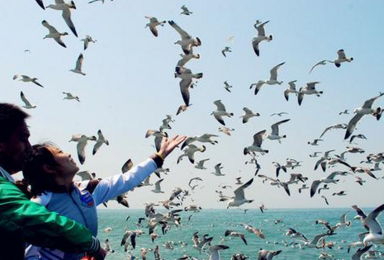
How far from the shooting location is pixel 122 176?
12.1 ft

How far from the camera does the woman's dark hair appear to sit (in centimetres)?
299

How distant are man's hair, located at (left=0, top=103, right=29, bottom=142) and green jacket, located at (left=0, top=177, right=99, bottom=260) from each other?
582 mm

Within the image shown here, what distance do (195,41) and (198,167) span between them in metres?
6.89

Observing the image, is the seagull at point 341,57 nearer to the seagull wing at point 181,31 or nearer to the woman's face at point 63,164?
the seagull wing at point 181,31

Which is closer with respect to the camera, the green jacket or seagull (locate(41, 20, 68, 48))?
the green jacket

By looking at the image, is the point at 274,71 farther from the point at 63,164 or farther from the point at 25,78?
the point at 63,164

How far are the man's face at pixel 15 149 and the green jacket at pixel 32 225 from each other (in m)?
0.54

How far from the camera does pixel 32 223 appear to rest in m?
1.94

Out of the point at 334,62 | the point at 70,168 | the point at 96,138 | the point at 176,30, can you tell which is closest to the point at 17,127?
the point at 70,168

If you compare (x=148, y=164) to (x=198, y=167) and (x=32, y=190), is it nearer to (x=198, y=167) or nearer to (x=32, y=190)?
(x=32, y=190)

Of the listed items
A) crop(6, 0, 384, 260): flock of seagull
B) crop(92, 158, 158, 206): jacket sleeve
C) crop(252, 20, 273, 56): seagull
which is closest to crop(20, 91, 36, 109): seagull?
crop(6, 0, 384, 260): flock of seagull

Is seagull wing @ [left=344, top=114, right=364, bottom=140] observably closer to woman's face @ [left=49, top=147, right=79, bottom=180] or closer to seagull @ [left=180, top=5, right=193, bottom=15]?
seagull @ [left=180, top=5, right=193, bottom=15]

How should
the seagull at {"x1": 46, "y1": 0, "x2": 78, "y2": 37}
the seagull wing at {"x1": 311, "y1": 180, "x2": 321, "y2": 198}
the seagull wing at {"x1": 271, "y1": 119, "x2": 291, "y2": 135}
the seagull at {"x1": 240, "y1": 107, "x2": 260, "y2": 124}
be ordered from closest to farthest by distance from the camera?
the seagull at {"x1": 46, "y1": 0, "x2": 78, "y2": 37}, the seagull wing at {"x1": 271, "y1": 119, "x2": 291, "y2": 135}, the seagull at {"x1": 240, "y1": 107, "x2": 260, "y2": 124}, the seagull wing at {"x1": 311, "y1": 180, "x2": 321, "y2": 198}

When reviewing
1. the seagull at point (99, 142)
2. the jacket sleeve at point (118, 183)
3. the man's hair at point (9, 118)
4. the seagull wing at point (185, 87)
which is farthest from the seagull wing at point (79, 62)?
the man's hair at point (9, 118)
